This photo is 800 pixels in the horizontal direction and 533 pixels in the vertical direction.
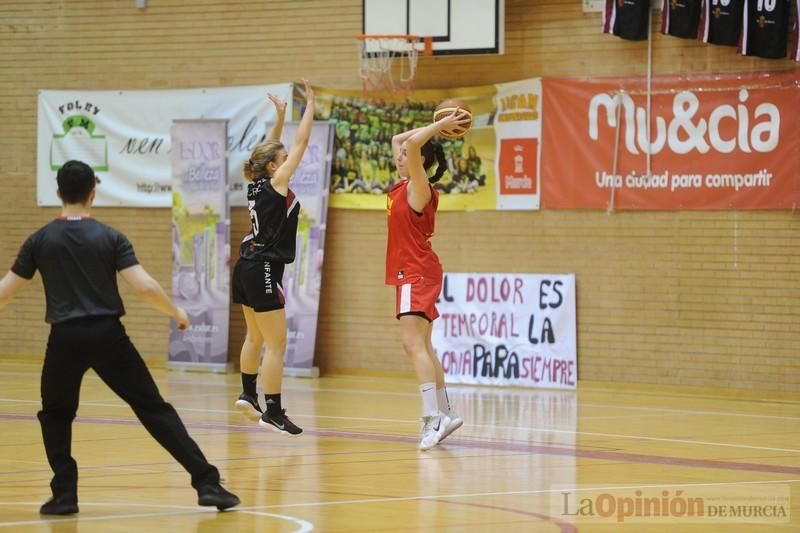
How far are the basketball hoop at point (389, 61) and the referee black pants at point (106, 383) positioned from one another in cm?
965

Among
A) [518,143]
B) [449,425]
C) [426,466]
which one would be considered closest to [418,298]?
[449,425]

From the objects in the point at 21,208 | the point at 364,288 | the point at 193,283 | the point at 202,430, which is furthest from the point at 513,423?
the point at 21,208

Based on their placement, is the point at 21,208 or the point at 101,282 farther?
the point at 21,208

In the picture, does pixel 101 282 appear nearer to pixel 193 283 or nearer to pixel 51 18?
pixel 193 283

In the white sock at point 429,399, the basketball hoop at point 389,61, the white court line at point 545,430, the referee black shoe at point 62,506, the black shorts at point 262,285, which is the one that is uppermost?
the basketball hoop at point 389,61

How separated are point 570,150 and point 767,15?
2.76 m

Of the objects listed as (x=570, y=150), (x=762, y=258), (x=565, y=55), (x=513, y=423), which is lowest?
(x=513, y=423)

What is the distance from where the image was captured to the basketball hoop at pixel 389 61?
15922mm

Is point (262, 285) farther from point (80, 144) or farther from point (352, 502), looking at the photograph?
point (80, 144)

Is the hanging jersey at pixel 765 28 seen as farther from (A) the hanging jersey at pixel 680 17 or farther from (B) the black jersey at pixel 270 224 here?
(B) the black jersey at pixel 270 224

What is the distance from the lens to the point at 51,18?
61.5 ft

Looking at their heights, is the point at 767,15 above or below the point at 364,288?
above

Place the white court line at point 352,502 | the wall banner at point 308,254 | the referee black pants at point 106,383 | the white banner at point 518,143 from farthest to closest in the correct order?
the wall banner at point 308,254 → the white banner at point 518,143 → the referee black pants at point 106,383 → the white court line at point 352,502

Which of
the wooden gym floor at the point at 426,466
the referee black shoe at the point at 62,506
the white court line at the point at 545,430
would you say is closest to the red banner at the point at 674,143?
the wooden gym floor at the point at 426,466
